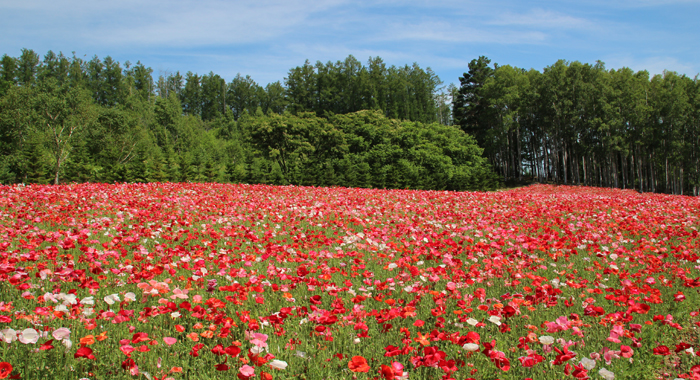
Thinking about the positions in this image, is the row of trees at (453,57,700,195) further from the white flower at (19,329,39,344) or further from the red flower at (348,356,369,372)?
the white flower at (19,329,39,344)

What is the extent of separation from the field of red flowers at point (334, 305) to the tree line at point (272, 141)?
25.7 meters

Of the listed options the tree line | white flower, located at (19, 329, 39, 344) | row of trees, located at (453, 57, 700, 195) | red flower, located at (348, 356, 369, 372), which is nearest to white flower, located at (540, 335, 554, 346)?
red flower, located at (348, 356, 369, 372)

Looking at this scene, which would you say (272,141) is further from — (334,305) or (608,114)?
(608,114)

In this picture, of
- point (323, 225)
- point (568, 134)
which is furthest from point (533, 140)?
point (323, 225)

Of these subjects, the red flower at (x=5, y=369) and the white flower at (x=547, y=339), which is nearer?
the red flower at (x=5, y=369)

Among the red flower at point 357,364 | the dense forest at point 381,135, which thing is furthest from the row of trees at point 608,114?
the red flower at point 357,364

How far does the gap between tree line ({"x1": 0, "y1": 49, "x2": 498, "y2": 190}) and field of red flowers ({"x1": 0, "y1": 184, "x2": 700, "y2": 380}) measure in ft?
84.4

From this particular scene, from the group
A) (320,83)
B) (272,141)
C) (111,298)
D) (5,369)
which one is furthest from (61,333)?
(320,83)

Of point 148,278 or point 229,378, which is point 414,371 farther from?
point 148,278

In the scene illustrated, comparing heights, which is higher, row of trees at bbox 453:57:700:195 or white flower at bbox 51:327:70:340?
row of trees at bbox 453:57:700:195

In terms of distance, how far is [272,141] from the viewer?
107 feet

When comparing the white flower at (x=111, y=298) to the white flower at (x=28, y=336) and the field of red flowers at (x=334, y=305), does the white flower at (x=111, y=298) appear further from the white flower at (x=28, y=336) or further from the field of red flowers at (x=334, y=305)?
the white flower at (x=28, y=336)

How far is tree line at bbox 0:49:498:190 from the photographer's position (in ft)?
107

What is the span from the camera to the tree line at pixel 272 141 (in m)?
32.7
